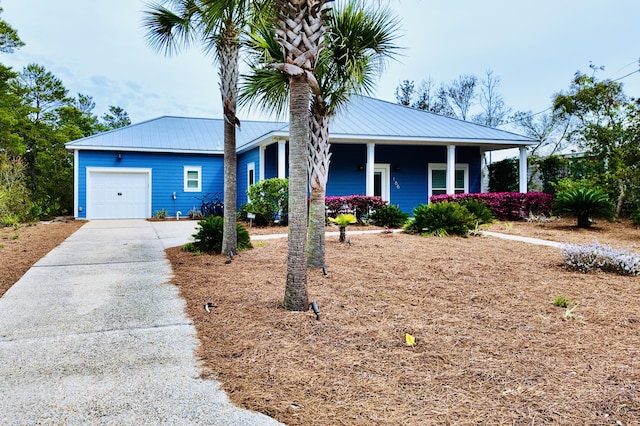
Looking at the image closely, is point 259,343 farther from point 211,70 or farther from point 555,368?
point 211,70

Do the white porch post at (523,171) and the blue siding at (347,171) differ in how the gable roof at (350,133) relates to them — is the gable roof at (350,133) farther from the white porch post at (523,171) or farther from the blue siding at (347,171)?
the blue siding at (347,171)

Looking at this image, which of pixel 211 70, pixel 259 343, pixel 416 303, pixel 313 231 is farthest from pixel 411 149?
pixel 259 343

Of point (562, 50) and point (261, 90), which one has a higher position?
point (562, 50)

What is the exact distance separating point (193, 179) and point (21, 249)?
10.3m

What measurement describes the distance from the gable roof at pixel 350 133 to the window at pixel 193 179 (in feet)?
2.65

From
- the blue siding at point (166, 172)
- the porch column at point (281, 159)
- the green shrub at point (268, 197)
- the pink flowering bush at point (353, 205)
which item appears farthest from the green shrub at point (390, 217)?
the blue siding at point (166, 172)

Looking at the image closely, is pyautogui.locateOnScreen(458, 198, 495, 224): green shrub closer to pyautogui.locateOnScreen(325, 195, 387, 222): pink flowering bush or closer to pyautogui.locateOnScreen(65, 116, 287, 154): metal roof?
pyautogui.locateOnScreen(325, 195, 387, 222): pink flowering bush

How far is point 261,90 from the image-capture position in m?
7.04

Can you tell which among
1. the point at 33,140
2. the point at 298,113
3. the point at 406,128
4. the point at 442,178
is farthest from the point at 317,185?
the point at 33,140

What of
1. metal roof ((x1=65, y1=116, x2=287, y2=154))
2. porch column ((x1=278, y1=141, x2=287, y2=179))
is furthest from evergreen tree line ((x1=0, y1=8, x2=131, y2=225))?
porch column ((x1=278, y1=141, x2=287, y2=179))

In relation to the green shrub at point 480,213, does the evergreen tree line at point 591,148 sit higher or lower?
higher

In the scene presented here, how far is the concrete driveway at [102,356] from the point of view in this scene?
7.99 feet

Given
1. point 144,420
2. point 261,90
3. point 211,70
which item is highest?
point 211,70

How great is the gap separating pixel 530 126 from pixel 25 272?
89.9 ft
